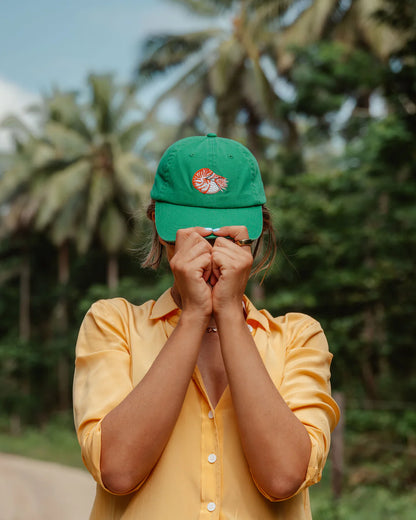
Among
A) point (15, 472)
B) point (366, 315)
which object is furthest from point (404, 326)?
point (15, 472)

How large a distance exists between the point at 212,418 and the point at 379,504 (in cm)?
735

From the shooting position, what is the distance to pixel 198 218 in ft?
4.92

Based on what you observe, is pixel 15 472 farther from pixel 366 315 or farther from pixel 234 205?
pixel 234 205

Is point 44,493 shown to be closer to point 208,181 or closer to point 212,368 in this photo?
point 212,368

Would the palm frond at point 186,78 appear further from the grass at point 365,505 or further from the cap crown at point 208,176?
the cap crown at point 208,176

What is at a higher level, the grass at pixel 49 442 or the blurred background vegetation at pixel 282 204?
the blurred background vegetation at pixel 282 204

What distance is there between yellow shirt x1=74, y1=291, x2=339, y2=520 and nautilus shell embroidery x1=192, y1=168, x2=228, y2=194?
1.02ft

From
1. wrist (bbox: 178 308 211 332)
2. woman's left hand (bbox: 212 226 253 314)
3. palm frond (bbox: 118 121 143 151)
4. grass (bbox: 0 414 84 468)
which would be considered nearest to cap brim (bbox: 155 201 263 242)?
woman's left hand (bbox: 212 226 253 314)

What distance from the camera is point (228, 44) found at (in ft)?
58.4

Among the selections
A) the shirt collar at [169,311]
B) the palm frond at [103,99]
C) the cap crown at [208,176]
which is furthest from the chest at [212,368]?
the palm frond at [103,99]

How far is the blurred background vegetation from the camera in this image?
10.2 metres

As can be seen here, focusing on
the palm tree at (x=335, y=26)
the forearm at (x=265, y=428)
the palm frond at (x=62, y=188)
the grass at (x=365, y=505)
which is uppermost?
the palm tree at (x=335, y=26)

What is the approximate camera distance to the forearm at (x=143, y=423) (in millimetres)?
1260

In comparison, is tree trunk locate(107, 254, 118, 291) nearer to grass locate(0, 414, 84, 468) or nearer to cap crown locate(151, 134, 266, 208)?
grass locate(0, 414, 84, 468)
